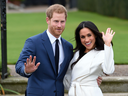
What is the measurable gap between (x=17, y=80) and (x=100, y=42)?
2335mm

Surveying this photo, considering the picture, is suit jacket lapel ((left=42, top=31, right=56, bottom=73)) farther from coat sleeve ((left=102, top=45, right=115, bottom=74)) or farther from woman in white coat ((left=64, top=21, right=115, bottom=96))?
coat sleeve ((left=102, top=45, right=115, bottom=74))

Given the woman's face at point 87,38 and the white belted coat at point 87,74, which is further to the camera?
the woman's face at point 87,38

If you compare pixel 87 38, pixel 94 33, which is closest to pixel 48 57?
pixel 87 38

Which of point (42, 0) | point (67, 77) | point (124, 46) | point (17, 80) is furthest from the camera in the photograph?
point (42, 0)

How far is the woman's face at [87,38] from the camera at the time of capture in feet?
9.83

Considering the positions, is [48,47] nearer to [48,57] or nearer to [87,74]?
[48,57]

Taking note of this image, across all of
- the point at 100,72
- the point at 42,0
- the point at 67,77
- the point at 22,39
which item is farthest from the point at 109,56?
the point at 42,0

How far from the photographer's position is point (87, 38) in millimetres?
2988

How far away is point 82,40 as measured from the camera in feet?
9.93

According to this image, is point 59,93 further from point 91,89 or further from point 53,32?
point 53,32

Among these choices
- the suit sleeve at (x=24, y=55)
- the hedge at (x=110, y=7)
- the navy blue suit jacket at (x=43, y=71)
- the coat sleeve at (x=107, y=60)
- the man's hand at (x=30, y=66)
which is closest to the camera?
the man's hand at (x=30, y=66)

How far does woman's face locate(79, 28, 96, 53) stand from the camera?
9.83 feet

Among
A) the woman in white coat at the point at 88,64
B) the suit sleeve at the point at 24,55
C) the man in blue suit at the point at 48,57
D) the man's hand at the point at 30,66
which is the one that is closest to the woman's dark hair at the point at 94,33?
the woman in white coat at the point at 88,64

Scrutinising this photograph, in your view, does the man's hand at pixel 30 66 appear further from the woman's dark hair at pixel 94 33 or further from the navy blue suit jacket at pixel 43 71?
the woman's dark hair at pixel 94 33
